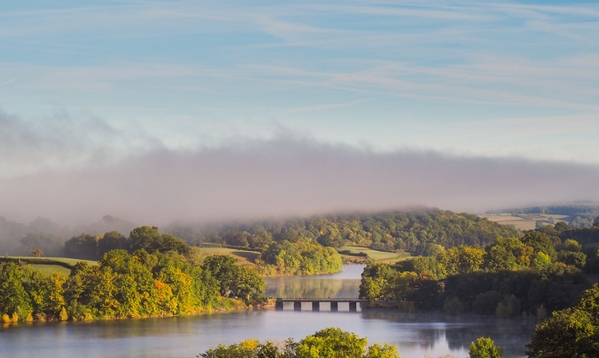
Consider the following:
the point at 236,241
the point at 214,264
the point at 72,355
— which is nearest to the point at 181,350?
the point at 72,355

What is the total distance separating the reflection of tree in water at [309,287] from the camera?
117375 millimetres

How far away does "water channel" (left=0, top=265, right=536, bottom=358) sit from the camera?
67312 mm

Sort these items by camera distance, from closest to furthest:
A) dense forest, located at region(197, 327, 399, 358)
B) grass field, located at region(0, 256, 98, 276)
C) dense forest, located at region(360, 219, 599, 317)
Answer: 1. dense forest, located at region(197, 327, 399, 358)
2. dense forest, located at region(360, 219, 599, 317)
3. grass field, located at region(0, 256, 98, 276)

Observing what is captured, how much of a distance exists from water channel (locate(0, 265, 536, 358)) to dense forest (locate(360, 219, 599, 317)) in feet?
9.47

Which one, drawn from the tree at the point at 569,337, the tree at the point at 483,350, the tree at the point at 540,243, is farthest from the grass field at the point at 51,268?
the tree at the point at 569,337

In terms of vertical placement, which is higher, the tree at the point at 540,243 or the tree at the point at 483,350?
the tree at the point at 540,243

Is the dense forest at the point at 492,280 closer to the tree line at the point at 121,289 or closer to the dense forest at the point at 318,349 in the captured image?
the tree line at the point at 121,289

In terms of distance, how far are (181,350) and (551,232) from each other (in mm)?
90125

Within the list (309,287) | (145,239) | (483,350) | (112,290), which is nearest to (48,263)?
(145,239)

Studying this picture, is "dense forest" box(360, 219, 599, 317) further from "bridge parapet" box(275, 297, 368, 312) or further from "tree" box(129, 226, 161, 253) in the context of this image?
"tree" box(129, 226, 161, 253)

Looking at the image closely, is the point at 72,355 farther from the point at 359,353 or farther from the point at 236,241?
the point at 236,241

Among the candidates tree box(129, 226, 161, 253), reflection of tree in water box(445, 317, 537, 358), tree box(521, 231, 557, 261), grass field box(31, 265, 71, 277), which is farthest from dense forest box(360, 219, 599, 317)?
grass field box(31, 265, 71, 277)

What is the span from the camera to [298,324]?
8556 centimetres

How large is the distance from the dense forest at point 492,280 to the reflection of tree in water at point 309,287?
Answer: 11.3 meters
